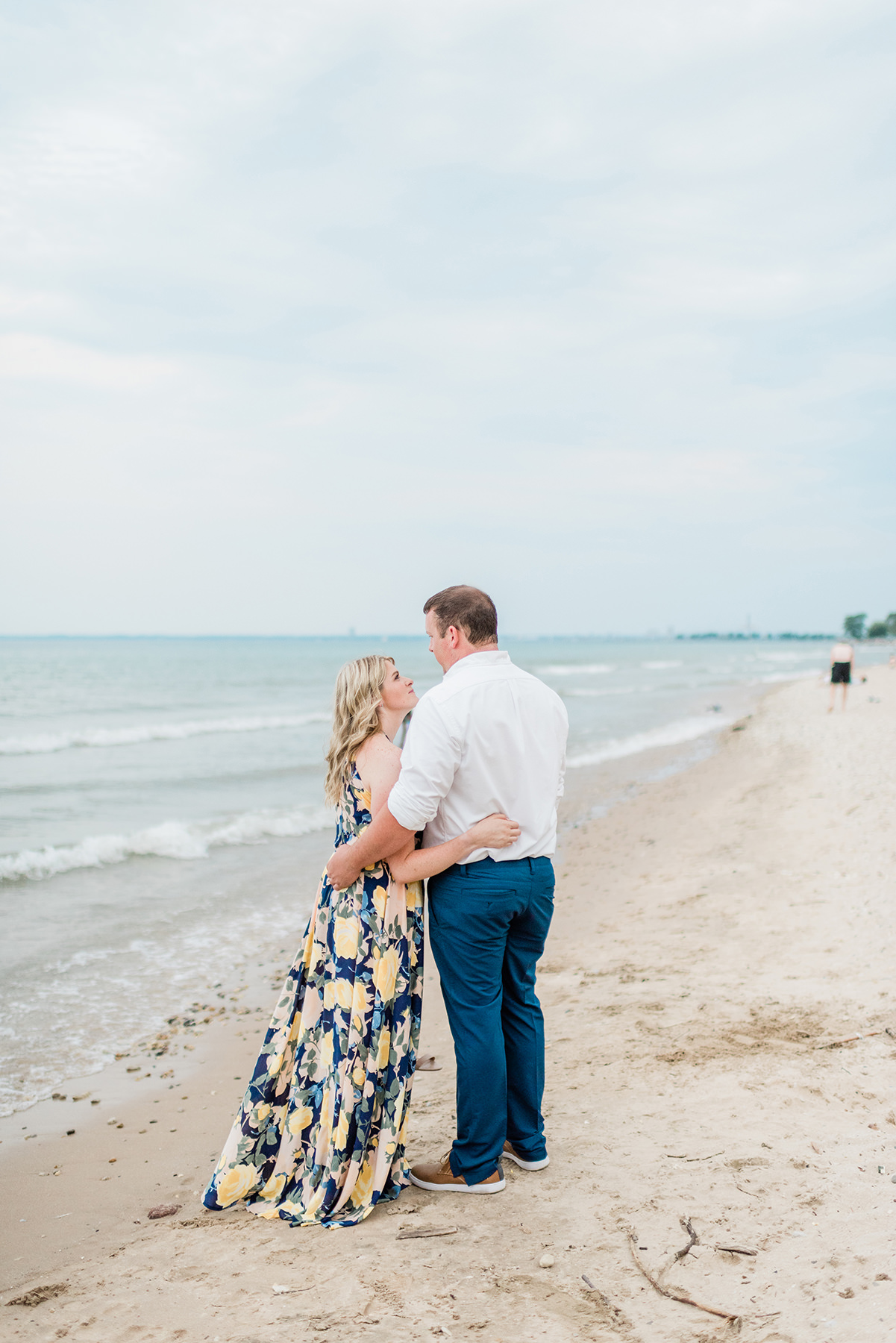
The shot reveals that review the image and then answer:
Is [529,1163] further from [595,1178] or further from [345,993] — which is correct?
[345,993]

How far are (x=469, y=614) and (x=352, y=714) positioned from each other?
1.82 ft

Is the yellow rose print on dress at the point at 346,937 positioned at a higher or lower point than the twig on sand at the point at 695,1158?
higher

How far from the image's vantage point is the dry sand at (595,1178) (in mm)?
2721

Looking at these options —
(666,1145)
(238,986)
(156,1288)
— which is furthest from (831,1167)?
(238,986)

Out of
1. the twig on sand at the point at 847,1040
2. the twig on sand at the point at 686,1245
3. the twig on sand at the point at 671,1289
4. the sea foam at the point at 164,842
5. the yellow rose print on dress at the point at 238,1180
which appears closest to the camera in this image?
the twig on sand at the point at 671,1289

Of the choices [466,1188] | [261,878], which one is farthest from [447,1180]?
[261,878]

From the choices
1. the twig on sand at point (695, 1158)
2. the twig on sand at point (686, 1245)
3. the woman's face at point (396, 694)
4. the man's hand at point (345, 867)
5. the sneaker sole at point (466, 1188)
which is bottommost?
the sneaker sole at point (466, 1188)

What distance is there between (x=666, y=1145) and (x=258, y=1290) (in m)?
1.63

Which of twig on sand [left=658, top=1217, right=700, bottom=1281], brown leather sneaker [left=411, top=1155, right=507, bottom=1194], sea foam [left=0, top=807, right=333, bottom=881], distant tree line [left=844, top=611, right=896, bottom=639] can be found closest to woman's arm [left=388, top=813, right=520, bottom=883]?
brown leather sneaker [left=411, top=1155, right=507, bottom=1194]

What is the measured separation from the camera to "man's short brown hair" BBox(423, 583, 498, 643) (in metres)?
3.35

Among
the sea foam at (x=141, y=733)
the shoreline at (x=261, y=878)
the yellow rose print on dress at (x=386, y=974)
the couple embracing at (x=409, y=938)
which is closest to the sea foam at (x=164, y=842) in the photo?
the shoreline at (x=261, y=878)

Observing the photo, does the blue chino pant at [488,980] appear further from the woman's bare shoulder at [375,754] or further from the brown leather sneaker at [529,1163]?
the woman's bare shoulder at [375,754]

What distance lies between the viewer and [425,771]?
3133 millimetres

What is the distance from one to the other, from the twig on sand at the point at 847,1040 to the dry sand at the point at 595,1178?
32 mm
